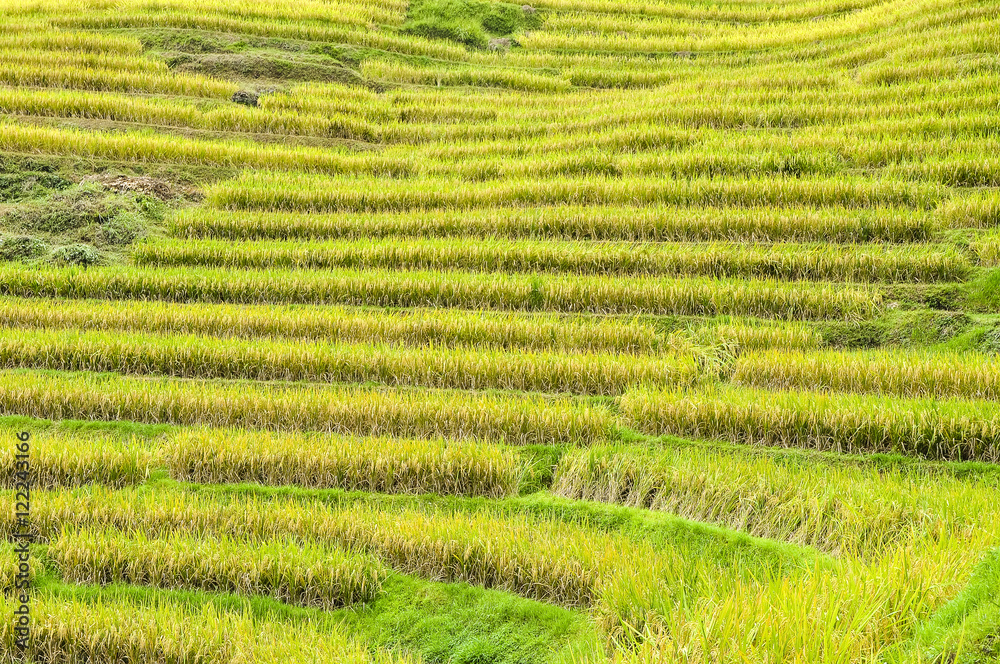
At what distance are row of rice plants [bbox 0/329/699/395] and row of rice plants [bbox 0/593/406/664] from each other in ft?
12.1

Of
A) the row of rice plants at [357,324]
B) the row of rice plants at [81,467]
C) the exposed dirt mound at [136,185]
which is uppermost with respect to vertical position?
the exposed dirt mound at [136,185]

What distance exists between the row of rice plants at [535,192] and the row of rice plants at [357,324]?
339 cm

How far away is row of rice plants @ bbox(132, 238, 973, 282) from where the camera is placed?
8602 mm

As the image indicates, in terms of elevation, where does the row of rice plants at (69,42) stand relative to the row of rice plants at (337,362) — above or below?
above

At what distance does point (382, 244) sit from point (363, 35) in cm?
1124

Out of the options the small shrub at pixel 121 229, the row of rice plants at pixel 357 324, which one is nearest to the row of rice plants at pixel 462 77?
the small shrub at pixel 121 229

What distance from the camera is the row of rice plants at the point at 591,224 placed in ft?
31.1

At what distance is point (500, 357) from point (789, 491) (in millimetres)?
3333

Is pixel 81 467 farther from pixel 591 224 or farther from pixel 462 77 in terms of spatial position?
pixel 462 77

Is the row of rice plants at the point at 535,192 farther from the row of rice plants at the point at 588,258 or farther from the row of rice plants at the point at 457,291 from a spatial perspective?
the row of rice plants at the point at 457,291

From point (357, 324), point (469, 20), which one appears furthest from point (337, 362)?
point (469, 20)

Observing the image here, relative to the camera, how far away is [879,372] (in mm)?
6699

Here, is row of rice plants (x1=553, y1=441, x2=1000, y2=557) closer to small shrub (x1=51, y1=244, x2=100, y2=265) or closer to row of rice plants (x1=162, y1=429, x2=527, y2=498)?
row of rice plants (x1=162, y1=429, x2=527, y2=498)

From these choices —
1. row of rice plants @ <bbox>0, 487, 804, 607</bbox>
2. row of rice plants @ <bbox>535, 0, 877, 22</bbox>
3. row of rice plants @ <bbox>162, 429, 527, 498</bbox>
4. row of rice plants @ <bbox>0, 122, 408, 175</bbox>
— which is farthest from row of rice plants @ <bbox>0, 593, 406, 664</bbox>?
row of rice plants @ <bbox>535, 0, 877, 22</bbox>
